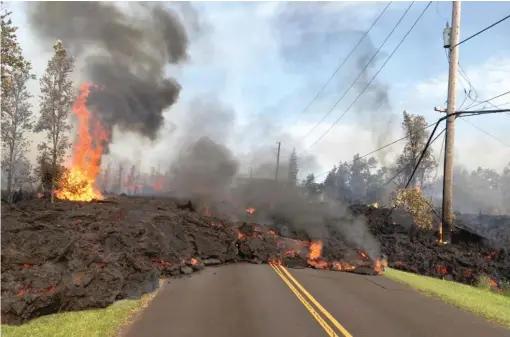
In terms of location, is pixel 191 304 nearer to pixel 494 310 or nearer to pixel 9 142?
pixel 494 310

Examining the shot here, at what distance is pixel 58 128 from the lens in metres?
33.6

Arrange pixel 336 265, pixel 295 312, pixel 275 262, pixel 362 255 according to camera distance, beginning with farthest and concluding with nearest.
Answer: pixel 362 255 → pixel 275 262 → pixel 336 265 → pixel 295 312

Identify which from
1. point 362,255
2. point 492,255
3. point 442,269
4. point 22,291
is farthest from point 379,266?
point 22,291

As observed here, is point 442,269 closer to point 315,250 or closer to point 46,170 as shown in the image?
point 315,250

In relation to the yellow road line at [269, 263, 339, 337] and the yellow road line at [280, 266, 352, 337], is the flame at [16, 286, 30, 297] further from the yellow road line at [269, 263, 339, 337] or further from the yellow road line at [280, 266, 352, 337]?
the yellow road line at [280, 266, 352, 337]

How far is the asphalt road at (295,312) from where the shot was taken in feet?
24.3

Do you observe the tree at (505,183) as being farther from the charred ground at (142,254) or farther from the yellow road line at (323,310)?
the yellow road line at (323,310)

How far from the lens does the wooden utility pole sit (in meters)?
16.8

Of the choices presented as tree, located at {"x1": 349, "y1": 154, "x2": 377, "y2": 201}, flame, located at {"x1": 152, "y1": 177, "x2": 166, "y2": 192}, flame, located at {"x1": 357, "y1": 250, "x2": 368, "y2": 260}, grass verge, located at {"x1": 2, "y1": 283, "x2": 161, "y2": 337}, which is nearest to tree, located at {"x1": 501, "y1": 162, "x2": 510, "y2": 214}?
tree, located at {"x1": 349, "y1": 154, "x2": 377, "y2": 201}

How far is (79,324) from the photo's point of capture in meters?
7.09

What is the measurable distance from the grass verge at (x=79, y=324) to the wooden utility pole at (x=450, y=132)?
13.3 meters

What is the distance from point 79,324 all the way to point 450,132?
15432mm

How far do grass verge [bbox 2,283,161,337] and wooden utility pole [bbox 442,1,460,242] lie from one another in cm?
1327

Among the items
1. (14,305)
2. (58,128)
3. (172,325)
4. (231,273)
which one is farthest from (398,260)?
(58,128)
